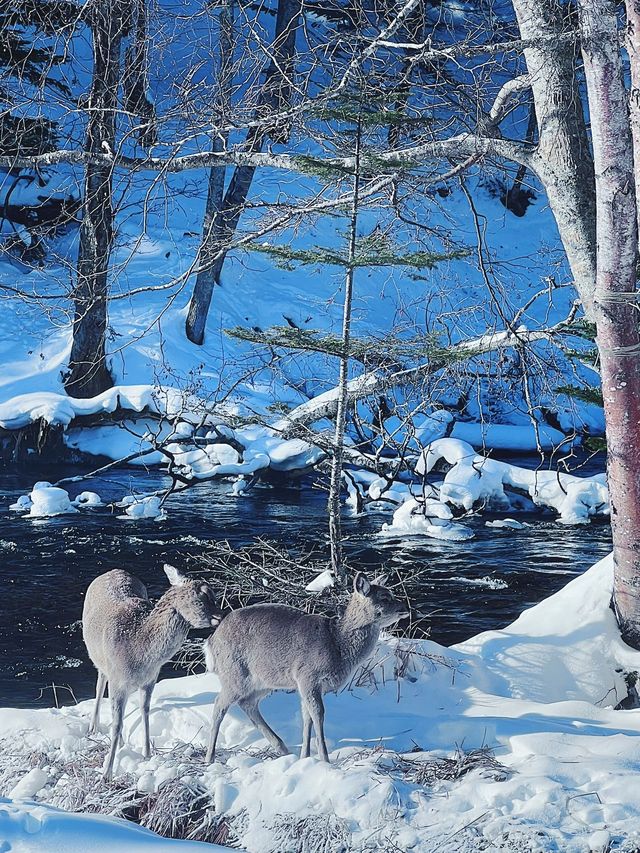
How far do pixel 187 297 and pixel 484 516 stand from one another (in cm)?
1231

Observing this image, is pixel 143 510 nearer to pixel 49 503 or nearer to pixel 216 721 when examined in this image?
pixel 49 503

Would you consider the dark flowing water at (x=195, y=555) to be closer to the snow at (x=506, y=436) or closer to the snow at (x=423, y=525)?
the snow at (x=423, y=525)

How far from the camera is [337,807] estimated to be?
443 centimetres

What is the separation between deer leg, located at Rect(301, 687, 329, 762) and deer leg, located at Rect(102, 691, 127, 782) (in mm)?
1085

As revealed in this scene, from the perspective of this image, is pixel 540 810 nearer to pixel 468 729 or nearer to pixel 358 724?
pixel 468 729

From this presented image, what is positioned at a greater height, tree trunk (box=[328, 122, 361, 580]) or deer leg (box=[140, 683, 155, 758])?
tree trunk (box=[328, 122, 361, 580])

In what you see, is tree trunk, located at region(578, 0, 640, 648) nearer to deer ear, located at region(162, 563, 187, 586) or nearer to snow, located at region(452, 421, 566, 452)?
deer ear, located at region(162, 563, 187, 586)

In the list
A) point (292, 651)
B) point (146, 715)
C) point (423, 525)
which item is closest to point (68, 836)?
point (146, 715)

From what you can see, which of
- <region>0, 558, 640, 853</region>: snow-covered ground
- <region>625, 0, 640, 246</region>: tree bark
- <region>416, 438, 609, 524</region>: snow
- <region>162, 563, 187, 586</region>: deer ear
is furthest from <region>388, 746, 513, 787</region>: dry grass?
<region>416, 438, 609, 524</region>: snow

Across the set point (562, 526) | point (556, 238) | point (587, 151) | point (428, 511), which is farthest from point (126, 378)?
point (556, 238)

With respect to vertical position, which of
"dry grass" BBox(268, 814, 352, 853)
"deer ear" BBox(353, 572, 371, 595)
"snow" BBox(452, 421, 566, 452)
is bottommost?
"dry grass" BBox(268, 814, 352, 853)

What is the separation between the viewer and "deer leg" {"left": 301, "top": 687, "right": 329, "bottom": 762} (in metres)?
4.82

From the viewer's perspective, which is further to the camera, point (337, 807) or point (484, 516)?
point (484, 516)

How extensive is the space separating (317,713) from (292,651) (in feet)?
1.18
